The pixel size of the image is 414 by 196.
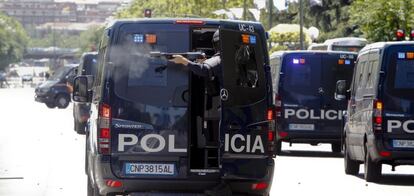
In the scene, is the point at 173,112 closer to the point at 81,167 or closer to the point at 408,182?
the point at 408,182

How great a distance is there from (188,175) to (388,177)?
8.56 m

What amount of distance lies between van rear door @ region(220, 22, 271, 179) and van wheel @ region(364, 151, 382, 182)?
6515 mm

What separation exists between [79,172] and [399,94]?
5.19 m

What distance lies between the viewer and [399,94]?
62.4 feet

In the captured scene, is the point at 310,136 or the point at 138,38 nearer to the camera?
the point at 138,38

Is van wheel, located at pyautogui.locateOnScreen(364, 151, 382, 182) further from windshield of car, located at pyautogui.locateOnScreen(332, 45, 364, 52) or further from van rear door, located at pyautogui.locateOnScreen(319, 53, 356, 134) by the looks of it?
windshield of car, located at pyautogui.locateOnScreen(332, 45, 364, 52)

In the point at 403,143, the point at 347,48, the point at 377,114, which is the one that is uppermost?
the point at 377,114

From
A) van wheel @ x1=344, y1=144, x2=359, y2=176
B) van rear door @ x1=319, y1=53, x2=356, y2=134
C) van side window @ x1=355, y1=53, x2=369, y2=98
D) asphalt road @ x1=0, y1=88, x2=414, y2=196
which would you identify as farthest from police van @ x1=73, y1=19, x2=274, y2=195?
van rear door @ x1=319, y1=53, x2=356, y2=134

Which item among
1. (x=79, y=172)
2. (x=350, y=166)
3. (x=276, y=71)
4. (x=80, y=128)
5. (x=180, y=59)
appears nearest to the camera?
(x=180, y=59)

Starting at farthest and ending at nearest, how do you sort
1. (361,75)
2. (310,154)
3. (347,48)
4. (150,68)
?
(347,48), (310,154), (361,75), (150,68)

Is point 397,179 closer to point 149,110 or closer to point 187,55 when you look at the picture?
point 149,110

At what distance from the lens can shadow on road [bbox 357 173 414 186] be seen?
19641mm

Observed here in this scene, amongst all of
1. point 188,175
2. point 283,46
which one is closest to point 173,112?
point 188,175

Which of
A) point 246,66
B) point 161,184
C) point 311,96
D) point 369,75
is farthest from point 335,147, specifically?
point 161,184
